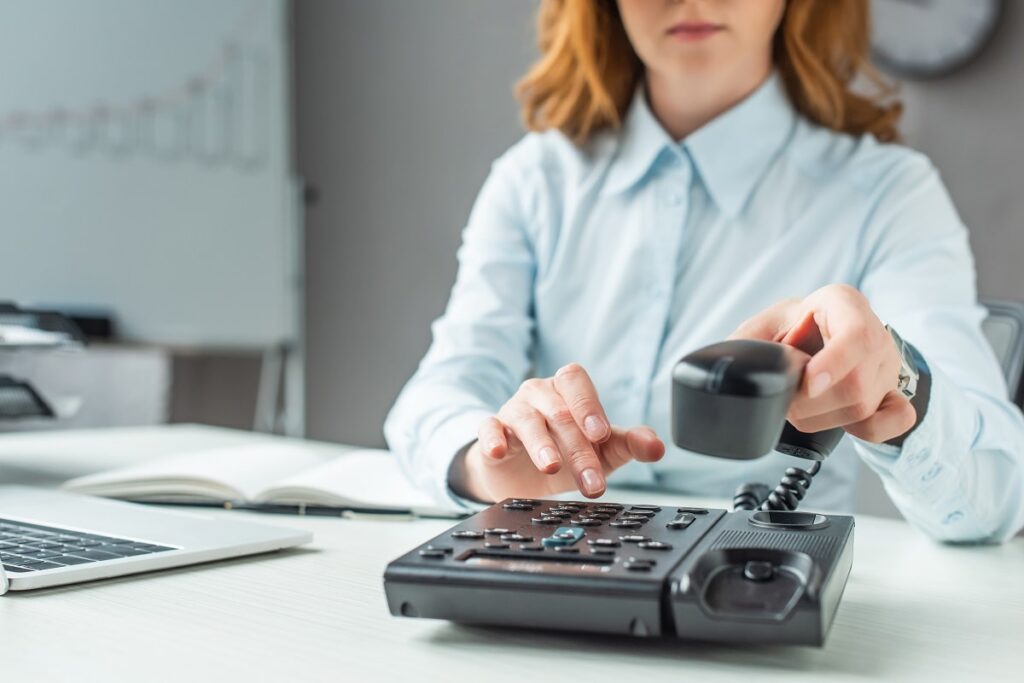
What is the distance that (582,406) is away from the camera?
729 millimetres

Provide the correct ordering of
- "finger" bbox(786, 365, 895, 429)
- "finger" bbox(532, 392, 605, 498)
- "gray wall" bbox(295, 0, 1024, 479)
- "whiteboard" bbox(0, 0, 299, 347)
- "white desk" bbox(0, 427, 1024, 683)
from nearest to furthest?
"white desk" bbox(0, 427, 1024, 683), "finger" bbox(786, 365, 895, 429), "finger" bbox(532, 392, 605, 498), "whiteboard" bbox(0, 0, 299, 347), "gray wall" bbox(295, 0, 1024, 479)

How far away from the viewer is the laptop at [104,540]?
0.62 metres

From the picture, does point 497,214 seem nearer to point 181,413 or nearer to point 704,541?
point 704,541

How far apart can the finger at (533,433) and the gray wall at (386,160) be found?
8.11 ft

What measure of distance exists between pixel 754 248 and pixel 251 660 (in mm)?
846

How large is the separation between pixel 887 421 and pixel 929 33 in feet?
6.62

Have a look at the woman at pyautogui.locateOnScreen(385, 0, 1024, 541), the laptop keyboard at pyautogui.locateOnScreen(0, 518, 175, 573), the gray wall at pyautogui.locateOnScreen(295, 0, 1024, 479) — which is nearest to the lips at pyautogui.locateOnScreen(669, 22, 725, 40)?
the woman at pyautogui.locateOnScreen(385, 0, 1024, 541)

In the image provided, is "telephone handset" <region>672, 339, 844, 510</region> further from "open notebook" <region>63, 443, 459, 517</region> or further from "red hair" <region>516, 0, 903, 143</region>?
"red hair" <region>516, 0, 903, 143</region>

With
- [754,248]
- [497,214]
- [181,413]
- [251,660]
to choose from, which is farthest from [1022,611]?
[181,413]

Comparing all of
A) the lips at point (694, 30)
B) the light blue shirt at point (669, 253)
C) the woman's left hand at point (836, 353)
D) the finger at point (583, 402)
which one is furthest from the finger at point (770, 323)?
the lips at point (694, 30)

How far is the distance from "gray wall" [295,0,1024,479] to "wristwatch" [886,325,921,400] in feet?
8.27

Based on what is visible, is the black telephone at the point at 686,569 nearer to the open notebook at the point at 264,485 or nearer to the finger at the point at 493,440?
the finger at the point at 493,440

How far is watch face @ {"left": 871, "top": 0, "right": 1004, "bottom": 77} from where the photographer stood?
7.88 ft

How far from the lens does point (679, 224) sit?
1225 millimetres
